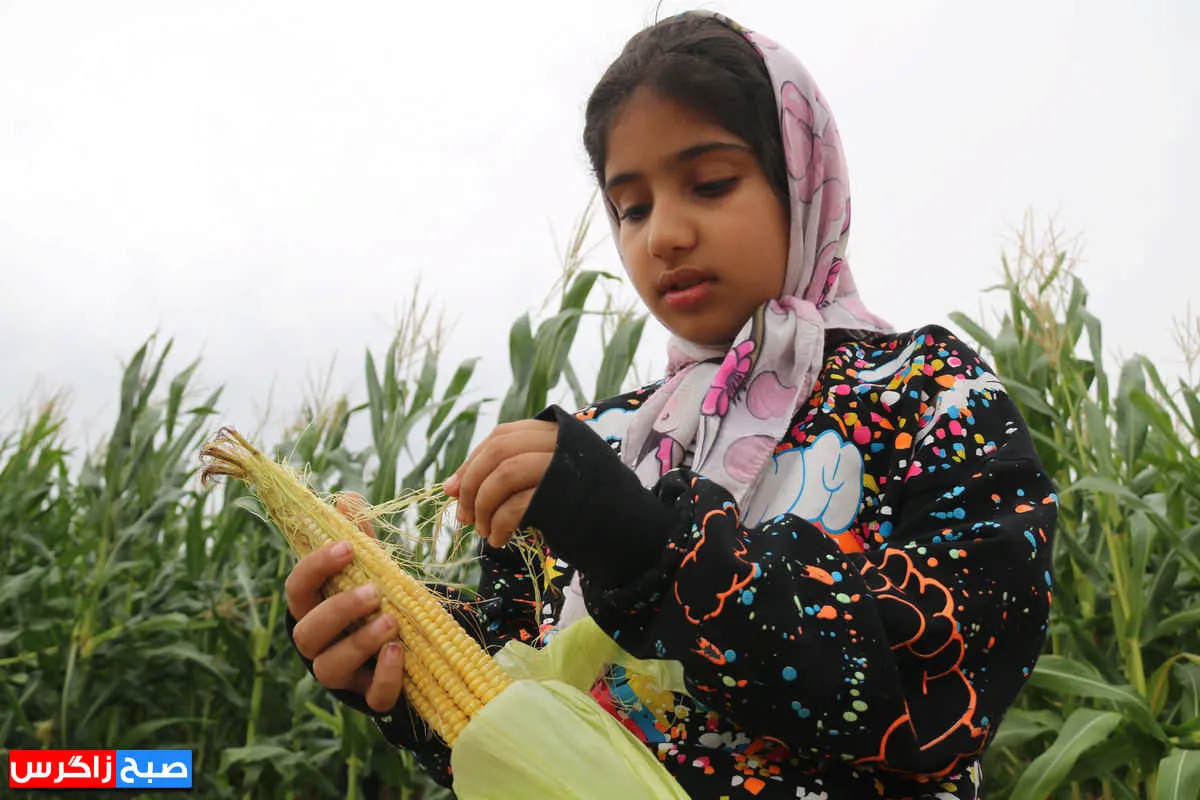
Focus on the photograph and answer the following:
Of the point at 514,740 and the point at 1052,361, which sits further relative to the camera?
the point at 1052,361

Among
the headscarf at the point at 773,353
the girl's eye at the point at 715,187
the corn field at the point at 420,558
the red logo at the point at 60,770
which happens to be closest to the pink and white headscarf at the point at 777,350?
the headscarf at the point at 773,353

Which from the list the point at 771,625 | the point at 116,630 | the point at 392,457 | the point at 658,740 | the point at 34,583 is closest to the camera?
the point at 771,625

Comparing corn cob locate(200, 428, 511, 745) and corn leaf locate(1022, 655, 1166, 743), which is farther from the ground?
corn cob locate(200, 428, 511, 745)

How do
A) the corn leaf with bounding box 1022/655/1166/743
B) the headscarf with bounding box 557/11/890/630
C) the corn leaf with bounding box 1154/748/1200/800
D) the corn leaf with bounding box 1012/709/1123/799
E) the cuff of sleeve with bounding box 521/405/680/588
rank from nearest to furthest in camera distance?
1. the cuff of sleeve with bounding box 521/405/680/588
2. the headscarf with bounding box 557/11/890/630
3. the corn leaf with bounding box 1154/748/1200/800
4. the corn leaf with bounding box 1012/709/1123/799
5. the corn leaf with bounding box 1022/655/1166/743

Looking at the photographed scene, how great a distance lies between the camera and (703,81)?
958 mm

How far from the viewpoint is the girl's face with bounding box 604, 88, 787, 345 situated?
0.93 meters

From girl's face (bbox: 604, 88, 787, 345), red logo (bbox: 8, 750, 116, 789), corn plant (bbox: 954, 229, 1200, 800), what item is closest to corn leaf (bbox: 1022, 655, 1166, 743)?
corn plant (bbox: 954, 229, 1200, 800)

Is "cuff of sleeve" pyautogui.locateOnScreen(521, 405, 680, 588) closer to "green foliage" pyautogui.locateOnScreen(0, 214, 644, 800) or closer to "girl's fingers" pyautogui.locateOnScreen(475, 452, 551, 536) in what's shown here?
"girl's fingers" pyautogui.locateOnScreen(475, 452, 551, 536)

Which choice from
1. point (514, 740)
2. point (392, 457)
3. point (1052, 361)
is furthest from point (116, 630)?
point (1052, 361)

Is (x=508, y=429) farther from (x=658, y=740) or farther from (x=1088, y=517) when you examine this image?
(x=1088, y=517)

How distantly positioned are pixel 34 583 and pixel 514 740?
2.97 m

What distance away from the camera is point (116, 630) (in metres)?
2.70

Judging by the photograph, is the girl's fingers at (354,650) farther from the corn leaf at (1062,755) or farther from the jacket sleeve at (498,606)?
the corn leaf at (1062,755)

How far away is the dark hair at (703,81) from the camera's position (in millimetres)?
959
